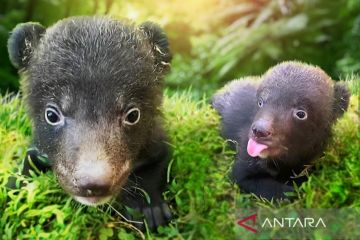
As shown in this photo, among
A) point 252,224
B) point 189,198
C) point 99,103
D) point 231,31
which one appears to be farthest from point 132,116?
point 231,31

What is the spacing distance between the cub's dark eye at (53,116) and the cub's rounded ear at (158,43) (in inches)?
28.4

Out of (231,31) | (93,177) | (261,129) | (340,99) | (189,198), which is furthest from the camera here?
(231,31)

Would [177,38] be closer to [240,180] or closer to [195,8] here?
[195,8]

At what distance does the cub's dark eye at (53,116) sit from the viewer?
10.0 ft

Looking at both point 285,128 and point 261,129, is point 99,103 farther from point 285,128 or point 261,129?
point 285,128

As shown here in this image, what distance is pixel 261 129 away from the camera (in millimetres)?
3322

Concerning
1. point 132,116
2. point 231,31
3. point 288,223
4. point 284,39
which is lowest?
point 288,223

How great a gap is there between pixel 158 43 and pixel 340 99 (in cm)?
126

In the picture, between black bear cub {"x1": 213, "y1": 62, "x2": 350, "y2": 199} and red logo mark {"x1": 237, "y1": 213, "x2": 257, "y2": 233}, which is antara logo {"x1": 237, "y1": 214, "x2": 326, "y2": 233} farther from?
black bear cub {"x1": 213, "y1": 62, "x2": 350, "y2": 199}

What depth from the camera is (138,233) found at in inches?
128

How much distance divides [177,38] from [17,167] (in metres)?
4.66

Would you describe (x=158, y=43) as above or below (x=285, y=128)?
above

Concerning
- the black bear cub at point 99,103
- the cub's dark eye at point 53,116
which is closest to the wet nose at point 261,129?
the black bear cub at point 99,103

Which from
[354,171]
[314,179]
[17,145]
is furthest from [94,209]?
[354,171]
